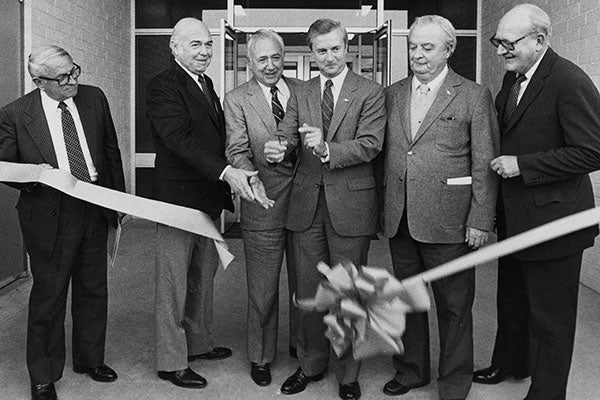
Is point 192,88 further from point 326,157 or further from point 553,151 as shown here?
point 553,151

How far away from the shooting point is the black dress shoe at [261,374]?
354 cm

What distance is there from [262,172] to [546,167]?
1336 millimetres

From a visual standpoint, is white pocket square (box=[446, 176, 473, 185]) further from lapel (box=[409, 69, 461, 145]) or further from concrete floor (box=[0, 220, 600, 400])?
concrete floor (box=[0, 220, 600, 400])

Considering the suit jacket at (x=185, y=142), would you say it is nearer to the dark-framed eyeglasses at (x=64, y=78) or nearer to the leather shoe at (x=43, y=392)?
the dark-framed eyeglasses at (x=64, y=78)

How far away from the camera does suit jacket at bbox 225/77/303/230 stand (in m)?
3.47

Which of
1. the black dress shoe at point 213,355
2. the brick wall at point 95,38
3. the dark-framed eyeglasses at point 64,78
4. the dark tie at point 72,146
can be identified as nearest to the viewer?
the dark-framed eyeglasses at point 64,78

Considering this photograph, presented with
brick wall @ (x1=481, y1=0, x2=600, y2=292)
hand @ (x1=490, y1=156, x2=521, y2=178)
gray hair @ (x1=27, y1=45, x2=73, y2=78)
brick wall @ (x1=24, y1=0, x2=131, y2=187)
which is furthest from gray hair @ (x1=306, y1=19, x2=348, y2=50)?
brick wall @ (x1=24, y1=0, x2=131, y2=187)

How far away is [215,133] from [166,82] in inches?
13.5

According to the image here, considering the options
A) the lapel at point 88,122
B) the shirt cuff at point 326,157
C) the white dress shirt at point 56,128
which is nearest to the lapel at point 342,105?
the shirt cuff at point 326,157

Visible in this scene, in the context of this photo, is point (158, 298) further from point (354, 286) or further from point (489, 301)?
point (489, 301)

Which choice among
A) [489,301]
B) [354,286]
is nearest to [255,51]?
[354,286]

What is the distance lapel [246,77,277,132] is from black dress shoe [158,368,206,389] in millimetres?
1271

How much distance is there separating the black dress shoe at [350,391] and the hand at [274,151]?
3.70ft

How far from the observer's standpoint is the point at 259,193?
323 cm
